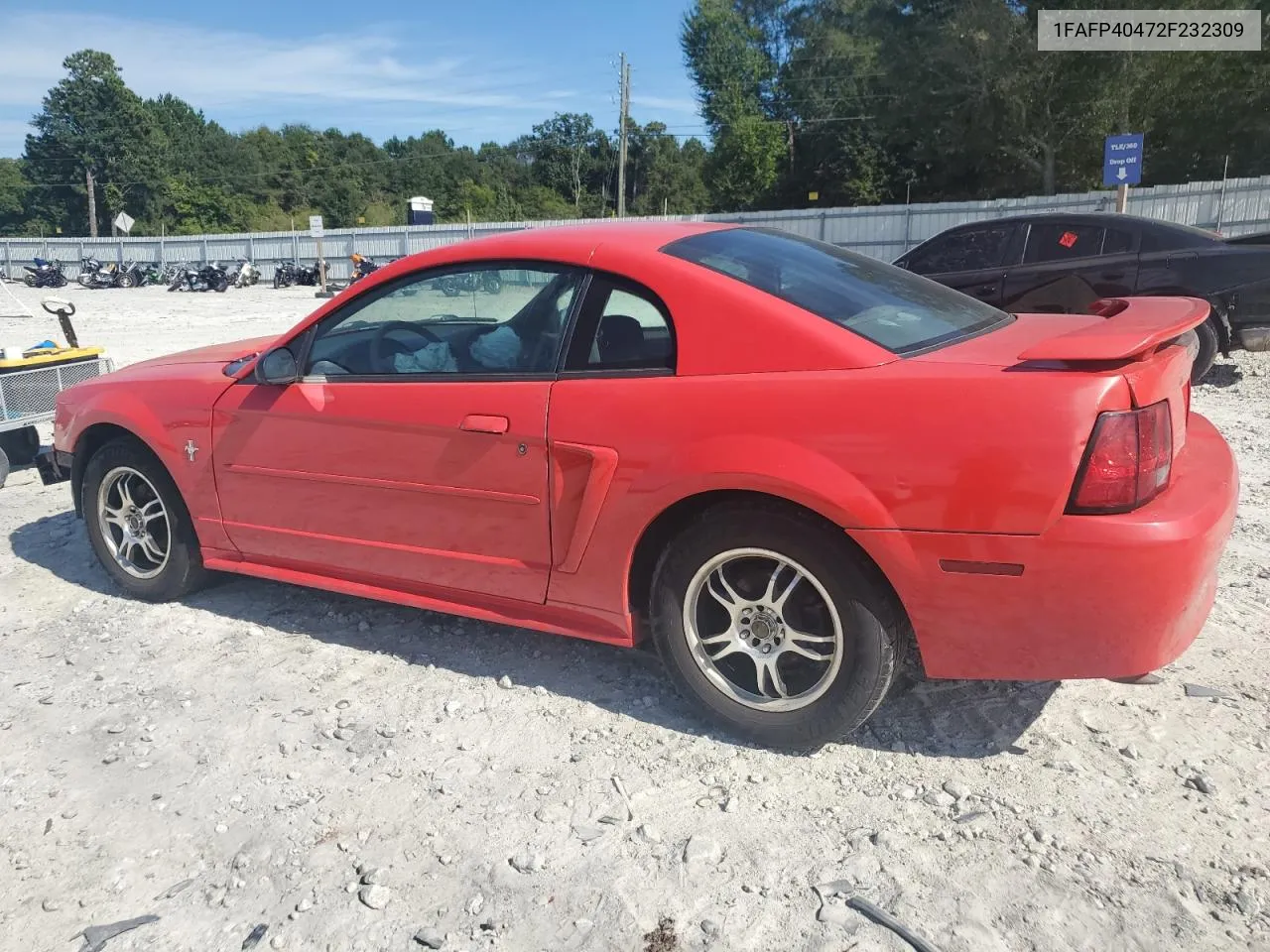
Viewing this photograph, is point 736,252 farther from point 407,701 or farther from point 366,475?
point 407,701

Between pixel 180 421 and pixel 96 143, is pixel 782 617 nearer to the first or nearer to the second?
pixel 180 421

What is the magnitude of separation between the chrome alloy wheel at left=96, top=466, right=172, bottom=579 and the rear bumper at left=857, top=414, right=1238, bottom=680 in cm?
322

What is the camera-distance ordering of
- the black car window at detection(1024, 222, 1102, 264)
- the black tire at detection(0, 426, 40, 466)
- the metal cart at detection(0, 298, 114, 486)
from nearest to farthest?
the metal cart at detection(0, 298, 114, 486) < the black tire at detection(0, 426, 40, 466) < the black car window at detection(1024, 222, 1102, 264)

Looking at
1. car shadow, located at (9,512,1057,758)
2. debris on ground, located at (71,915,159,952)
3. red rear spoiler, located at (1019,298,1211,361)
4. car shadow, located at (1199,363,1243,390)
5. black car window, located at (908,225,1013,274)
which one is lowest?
debris on ground, located at (71,915,159,952)

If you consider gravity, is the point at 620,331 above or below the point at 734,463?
above

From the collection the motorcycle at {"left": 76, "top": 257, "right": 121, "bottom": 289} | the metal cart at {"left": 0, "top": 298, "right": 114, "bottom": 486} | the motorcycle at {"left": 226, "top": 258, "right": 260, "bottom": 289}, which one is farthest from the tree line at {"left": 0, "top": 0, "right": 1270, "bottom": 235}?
the metal cart at {"left": 0, "top": 298, "right": 114, "bottom": 486}

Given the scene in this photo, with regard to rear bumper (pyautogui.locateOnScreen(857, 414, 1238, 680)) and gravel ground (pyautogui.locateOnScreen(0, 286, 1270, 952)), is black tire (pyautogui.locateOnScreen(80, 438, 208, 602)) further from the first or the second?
rear bumper (pyautogui.locateOnScreen(857, 414, 1238, 680))

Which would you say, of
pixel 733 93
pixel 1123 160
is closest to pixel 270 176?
pixel 733 93

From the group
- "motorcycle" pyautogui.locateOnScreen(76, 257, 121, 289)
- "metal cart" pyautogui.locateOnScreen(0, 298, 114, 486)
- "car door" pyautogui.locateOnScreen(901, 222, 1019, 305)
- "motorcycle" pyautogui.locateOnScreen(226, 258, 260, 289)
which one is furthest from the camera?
"motorcycle" pyautogui.locateOnScreen(76, 257, 121, 289)

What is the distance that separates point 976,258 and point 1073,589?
690 centimetres

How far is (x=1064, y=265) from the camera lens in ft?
26.3

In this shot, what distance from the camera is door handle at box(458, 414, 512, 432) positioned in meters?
Answer: 3.04

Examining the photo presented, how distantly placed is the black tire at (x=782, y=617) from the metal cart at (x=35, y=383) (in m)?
5.32

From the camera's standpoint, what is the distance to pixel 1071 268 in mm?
8000
